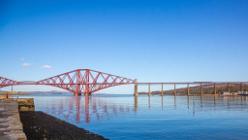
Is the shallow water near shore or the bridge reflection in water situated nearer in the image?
the shallow water near shore

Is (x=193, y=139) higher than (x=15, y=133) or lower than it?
lower

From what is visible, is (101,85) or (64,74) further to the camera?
(64,74)

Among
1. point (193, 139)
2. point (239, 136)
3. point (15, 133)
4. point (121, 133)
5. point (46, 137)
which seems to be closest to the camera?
point (15, 133)

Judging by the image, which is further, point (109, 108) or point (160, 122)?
point (109, 108)

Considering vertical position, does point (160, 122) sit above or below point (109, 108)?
above

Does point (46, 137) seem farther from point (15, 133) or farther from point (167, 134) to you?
point (167, 134)

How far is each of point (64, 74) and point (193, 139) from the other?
148 meters

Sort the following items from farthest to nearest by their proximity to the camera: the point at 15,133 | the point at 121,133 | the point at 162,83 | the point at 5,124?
1. the point at 162,83
2. the point at 121,133
3. the point at 5,124
4. the point at 15,133

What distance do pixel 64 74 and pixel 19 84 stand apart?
80.4 feet

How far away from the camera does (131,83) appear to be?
144 meters

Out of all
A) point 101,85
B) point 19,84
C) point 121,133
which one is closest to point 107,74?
point 101,85

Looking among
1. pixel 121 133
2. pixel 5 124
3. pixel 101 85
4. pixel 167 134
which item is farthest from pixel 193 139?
pixel 101 85

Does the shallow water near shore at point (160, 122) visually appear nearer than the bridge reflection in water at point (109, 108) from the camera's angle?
Yes

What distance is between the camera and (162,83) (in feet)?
447
